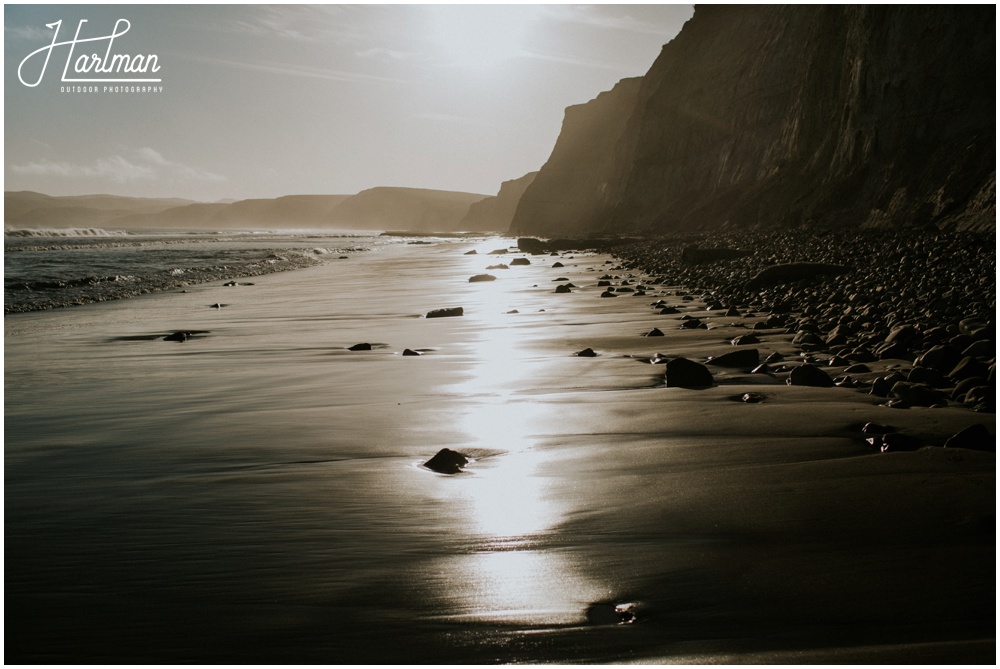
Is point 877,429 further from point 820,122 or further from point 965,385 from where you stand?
point 820,122

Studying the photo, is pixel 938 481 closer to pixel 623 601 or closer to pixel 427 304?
pixel 623 601

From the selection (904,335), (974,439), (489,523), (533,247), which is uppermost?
(904,335)

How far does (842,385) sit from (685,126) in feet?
143

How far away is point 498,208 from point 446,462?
159 metres

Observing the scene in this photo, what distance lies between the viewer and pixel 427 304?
11547 millimetres

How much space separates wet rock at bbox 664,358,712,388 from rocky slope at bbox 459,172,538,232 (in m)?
153

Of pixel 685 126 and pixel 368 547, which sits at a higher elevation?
pixel 685 126

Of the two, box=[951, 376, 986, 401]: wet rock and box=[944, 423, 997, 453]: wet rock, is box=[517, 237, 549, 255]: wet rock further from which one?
box=[944, 423, 997, 453]: wet rock

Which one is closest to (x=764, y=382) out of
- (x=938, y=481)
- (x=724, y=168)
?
(x=938, y=481)

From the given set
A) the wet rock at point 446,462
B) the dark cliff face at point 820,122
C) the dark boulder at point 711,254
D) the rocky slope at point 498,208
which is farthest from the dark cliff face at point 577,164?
the wet rock at point 446,462

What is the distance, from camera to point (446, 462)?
3.50 meters

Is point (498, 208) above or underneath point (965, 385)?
above

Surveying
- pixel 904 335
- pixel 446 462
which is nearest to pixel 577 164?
pixel 904 335

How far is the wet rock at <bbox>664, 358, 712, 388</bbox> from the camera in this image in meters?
5.11
